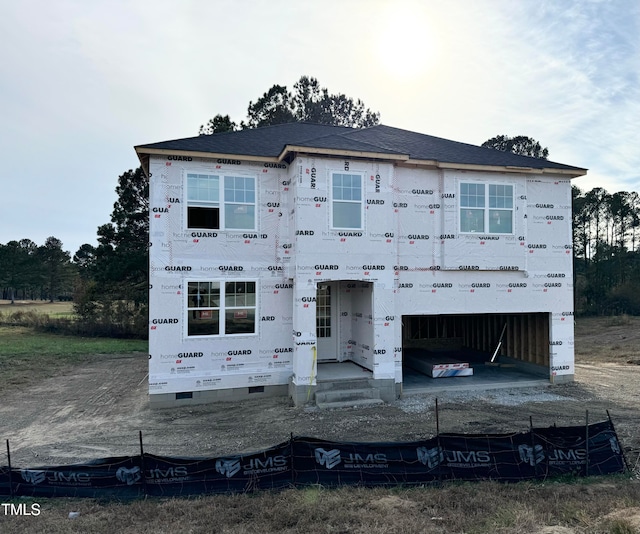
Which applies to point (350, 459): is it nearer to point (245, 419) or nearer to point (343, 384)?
point (245, 419)

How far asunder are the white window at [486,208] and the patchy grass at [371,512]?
736 centimetres

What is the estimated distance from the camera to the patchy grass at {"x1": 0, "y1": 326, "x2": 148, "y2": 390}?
50.1 ft

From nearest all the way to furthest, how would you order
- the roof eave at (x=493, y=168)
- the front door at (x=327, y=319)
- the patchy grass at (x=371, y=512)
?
the patchy grass at (x=371, y=512) → the roof eave at (x=493, y=168) → the front door at (x=327, y=319)

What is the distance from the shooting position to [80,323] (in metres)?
27.7

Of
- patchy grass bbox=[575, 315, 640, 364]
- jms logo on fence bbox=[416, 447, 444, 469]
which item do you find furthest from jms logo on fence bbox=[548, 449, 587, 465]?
patchy grass bbox=[575, 315, 640, 364]

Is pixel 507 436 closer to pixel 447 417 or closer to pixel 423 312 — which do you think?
pixel 447 417

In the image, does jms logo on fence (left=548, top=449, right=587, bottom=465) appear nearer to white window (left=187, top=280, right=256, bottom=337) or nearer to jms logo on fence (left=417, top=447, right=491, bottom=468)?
jms logo on fence (left=417, top=447, right=491, bottom=468)

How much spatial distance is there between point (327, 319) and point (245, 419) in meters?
4.46

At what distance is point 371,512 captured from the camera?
5.33 meters

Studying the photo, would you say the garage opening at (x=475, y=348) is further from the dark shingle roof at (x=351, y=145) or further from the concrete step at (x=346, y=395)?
the dark shingle roof at (x=351, y=145)

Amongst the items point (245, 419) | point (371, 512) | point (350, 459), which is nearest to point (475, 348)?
point (245, 419)

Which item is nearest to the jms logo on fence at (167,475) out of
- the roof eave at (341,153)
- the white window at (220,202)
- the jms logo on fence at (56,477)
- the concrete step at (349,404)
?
the jms logo on fence at (56,477)

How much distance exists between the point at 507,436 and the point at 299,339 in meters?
5.48

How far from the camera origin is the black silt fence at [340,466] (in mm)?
5844
